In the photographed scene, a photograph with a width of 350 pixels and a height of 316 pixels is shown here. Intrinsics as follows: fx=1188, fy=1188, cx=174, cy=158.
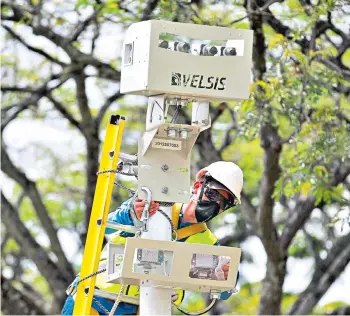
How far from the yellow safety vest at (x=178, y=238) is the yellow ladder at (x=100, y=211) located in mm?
121

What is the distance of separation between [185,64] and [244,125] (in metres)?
4.05

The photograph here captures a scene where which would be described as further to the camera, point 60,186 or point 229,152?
point 60,186

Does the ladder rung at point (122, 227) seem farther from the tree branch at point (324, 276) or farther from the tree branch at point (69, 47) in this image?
the tree branch at point (324, 276)

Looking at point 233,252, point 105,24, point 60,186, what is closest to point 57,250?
point 105,24

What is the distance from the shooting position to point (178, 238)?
723 centimetres

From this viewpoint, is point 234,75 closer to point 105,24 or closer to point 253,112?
point 253,112

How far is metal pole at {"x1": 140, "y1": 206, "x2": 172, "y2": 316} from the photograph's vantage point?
683cm

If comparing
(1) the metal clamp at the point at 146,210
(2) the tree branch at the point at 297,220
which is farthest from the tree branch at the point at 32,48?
(1) the metal clamp at the point at 146,210

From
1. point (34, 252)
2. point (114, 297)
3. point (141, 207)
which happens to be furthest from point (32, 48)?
point (141, 207)

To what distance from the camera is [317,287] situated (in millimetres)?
13781

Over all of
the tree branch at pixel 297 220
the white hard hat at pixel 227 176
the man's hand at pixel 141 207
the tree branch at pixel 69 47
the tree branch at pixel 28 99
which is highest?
the tree branch at pixel 69 47

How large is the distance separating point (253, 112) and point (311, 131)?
53 cm

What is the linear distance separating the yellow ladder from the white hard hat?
0.66 meters

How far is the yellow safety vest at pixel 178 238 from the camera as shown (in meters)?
7.16
